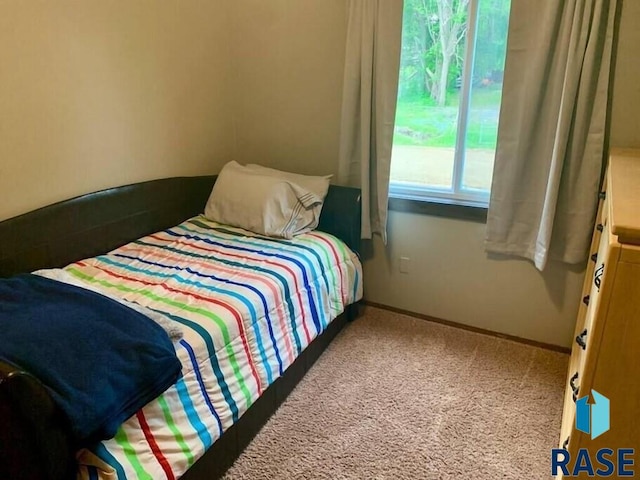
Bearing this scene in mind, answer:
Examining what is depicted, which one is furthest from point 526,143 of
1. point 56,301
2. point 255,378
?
point 56,301

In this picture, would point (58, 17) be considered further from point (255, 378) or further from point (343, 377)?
point (343, 377)

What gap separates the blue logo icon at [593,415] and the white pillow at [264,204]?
154 centimetres

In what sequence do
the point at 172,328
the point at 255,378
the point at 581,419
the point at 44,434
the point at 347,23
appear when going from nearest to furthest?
the point at 44,434
the point at 581,419
the point at 172,328
the point at 255,378
the point at 347,23

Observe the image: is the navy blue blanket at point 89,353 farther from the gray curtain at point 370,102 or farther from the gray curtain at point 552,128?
the gray curtain at point 552,128

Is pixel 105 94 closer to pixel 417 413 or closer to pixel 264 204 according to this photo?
pixel 264 204

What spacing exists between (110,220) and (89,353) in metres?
1.14

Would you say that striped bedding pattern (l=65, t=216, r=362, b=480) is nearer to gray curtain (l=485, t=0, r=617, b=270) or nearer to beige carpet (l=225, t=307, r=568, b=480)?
beige carpet (l=225, t=307, r=568, b=480)

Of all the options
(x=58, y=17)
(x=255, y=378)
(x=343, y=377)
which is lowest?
(x=343, y=377)

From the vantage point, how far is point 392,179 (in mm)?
2645

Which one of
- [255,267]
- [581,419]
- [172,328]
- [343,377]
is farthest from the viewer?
[343,377]

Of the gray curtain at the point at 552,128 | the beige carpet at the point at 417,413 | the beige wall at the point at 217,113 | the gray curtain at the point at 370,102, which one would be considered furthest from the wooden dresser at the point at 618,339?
the gray curtain at the point at 370,102

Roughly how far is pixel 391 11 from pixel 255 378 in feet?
6.07

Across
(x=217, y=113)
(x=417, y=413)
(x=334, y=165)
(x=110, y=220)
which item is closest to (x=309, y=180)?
(x=334, y=165)

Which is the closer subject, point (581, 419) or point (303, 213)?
point (581, 419)
